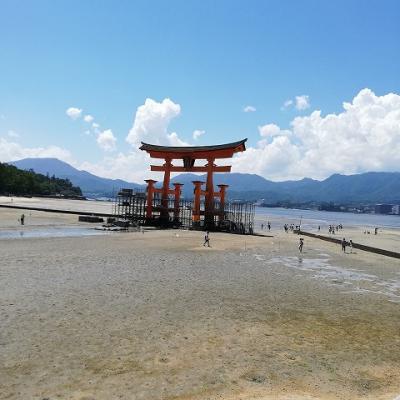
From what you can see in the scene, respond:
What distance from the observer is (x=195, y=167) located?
50781 mm

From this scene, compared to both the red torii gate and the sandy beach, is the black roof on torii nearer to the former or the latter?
the red torii gate

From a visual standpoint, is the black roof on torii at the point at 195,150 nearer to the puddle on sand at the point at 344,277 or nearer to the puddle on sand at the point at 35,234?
the puddle on sand at the point at 35,234

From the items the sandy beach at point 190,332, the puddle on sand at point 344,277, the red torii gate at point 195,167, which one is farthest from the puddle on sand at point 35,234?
the puddle on sand at point 344,277

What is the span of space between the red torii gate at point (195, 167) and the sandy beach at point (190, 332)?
Answer: 25.9m

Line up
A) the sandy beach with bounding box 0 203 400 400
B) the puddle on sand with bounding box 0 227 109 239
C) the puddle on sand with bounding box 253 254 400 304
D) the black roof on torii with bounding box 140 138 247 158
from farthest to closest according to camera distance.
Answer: the black roof on torii with bounding box 140 138 247 158
the puddle on sand with bounding box 0 227 109 239
the puddle on sand with bounding box 253 254 400 304
the sandy beach with bounding box 0 203 400 400

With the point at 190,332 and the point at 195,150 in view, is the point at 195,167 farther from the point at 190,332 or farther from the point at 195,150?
the point at 190,332

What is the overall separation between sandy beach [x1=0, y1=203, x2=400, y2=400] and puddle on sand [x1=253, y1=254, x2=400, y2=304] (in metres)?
0.16

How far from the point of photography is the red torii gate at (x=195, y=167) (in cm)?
4653

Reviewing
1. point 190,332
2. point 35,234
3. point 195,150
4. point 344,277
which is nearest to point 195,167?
point 195,150

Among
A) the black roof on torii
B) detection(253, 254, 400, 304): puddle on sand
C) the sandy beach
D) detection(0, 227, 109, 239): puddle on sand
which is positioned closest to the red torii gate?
the black roof on torii

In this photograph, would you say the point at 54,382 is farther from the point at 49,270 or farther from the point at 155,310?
the point at 49,270

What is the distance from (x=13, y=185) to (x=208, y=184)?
284ft

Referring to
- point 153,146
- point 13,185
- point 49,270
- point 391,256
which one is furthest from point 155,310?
point 13,185

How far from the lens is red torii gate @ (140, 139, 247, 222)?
1832 inches
